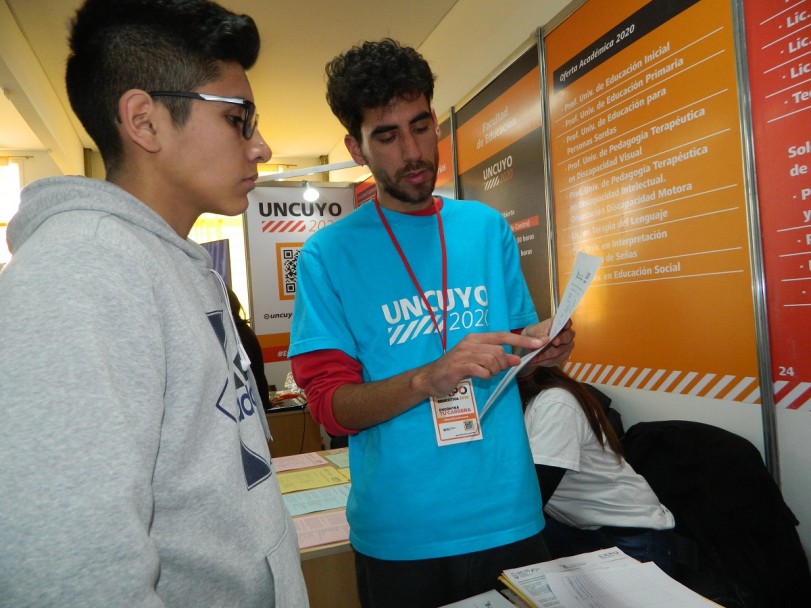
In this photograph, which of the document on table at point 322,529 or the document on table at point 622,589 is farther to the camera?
the document on table at point 322,529

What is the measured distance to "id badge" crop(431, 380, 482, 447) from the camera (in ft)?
3.86

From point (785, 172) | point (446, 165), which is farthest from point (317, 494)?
point (446, 165)

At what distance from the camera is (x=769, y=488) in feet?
5.42

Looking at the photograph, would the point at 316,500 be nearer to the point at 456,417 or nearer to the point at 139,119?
the point at 456,417

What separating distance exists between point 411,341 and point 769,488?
1256 mm

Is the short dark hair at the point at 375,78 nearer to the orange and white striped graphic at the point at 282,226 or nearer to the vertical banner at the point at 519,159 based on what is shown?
the vertical banner at the point at 519,159

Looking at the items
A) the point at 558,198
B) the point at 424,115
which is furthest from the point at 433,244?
the point at 558,198

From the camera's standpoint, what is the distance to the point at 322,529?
1.74 metres

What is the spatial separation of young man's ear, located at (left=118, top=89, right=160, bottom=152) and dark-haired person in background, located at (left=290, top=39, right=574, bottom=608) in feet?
1.78

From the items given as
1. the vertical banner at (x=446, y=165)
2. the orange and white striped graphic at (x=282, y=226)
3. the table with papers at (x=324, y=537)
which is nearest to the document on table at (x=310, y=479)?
the table with papers at (x=324, y=537)

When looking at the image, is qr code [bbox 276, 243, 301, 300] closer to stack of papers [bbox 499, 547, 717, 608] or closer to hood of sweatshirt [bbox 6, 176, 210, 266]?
stack of papers [bbox 499, 547, 717, 608]

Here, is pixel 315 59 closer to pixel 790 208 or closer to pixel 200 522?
pixel 790 208

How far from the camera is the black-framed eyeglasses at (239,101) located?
81 centimetres

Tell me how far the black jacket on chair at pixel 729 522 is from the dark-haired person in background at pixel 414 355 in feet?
2.85
